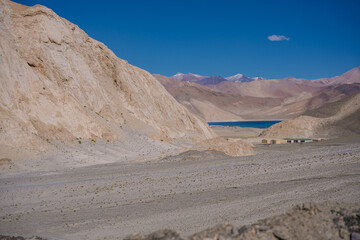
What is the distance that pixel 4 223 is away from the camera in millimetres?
13844

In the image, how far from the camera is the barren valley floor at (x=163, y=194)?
13.2m

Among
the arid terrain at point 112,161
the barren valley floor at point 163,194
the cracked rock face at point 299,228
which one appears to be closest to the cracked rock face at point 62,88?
the arid terrain at point 112,161

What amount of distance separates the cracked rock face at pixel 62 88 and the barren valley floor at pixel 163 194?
6766 mm

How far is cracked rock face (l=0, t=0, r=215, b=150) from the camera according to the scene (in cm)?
2969

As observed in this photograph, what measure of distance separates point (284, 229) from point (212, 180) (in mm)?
12346

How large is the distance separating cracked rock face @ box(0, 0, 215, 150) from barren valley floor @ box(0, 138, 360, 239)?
22.2 ft

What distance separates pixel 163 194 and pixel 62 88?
2143 cm

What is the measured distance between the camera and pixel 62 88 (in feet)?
117

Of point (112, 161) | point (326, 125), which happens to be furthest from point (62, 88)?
point (326, 125)

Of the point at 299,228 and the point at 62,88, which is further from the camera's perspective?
the point at 62,88

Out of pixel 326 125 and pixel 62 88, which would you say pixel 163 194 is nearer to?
pixel 62 88

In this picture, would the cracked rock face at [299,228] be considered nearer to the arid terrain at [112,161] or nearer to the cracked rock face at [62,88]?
the arid terrain at [112,161]

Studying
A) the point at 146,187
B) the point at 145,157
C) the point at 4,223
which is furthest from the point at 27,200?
the point at 145,157

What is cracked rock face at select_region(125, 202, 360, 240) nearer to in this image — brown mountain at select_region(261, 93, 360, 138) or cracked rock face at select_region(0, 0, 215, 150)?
cracked rock face at select_region(0, 0, 215, 150)
